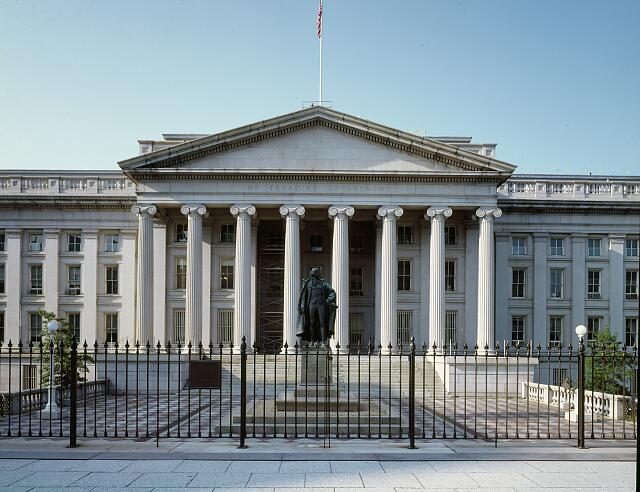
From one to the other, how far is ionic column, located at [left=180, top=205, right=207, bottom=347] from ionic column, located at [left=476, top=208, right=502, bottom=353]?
56.6ft

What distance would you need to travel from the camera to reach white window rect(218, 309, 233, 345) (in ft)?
147

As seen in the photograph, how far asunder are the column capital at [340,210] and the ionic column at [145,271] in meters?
10.9

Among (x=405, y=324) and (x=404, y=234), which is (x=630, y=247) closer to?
→ (x=404, y=234)

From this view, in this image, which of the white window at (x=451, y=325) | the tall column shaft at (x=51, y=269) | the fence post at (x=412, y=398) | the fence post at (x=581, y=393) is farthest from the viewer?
the tall column shaft at (x=51, y=269)

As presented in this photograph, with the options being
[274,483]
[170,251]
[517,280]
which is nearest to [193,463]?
[274,483]

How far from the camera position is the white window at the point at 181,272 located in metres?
45.2

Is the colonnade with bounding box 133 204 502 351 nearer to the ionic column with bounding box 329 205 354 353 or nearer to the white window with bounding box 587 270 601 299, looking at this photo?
the ionic column with bounding box 329 205 354 353

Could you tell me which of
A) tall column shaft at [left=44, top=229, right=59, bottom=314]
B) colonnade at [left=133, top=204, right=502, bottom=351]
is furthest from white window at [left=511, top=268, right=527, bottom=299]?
tall column shaft at [left=44, top=229, right=59, bottom=314]

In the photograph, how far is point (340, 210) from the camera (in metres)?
40.8

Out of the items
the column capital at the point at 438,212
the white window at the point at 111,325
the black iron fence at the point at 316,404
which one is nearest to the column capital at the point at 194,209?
the black iron fence at the point at 316,404

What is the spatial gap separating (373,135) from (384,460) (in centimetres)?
2882

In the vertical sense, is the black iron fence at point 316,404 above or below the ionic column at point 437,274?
below

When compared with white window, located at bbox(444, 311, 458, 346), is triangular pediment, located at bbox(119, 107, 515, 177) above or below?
above

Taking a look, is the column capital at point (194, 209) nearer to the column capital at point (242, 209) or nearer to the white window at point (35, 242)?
the column capital at point (242, 209)
